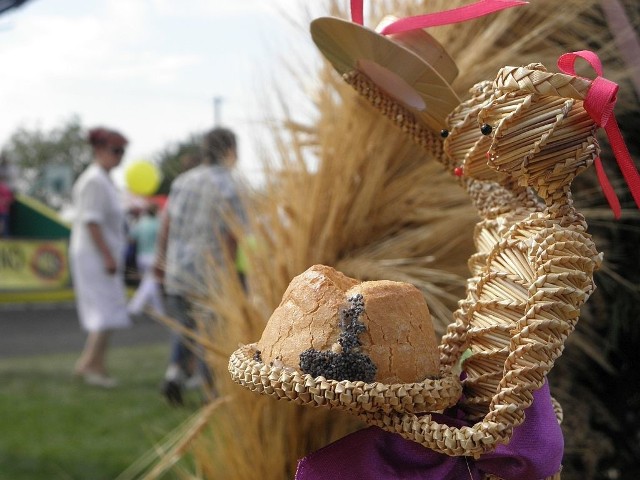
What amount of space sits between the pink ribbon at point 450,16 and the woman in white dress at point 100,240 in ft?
7.68

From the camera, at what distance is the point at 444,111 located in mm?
629

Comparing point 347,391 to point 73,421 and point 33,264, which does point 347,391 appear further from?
point 33,264

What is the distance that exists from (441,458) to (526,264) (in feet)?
0.51

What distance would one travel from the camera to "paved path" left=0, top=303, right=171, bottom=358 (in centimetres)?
481

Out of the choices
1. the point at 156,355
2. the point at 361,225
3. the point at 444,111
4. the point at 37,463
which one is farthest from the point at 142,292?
the point at 444,111

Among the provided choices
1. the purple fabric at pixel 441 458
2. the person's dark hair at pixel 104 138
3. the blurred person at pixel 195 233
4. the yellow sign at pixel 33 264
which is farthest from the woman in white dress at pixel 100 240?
the yellow sign at pixel 33 264

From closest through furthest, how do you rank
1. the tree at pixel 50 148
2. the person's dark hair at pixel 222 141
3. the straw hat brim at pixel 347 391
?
the straw hat brim at pixel 347 391 → the person's dark hair at pixel 222 141 → the tree at pixel 50 148

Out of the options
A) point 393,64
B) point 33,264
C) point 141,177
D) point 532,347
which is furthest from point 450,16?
point 33,264

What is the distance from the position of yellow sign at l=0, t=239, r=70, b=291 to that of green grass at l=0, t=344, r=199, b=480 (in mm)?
4065

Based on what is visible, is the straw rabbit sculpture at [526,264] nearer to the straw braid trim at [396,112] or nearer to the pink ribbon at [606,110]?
the pink ribbon at [606,110]

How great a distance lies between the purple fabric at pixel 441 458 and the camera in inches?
21.9

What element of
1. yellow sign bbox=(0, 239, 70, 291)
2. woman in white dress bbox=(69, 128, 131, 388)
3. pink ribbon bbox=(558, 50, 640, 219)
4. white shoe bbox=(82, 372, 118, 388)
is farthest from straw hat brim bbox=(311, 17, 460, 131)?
yellow sign bbox=(0, 239, 70, 291)

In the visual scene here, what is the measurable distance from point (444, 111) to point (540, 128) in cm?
15

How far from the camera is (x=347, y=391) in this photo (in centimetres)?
48
